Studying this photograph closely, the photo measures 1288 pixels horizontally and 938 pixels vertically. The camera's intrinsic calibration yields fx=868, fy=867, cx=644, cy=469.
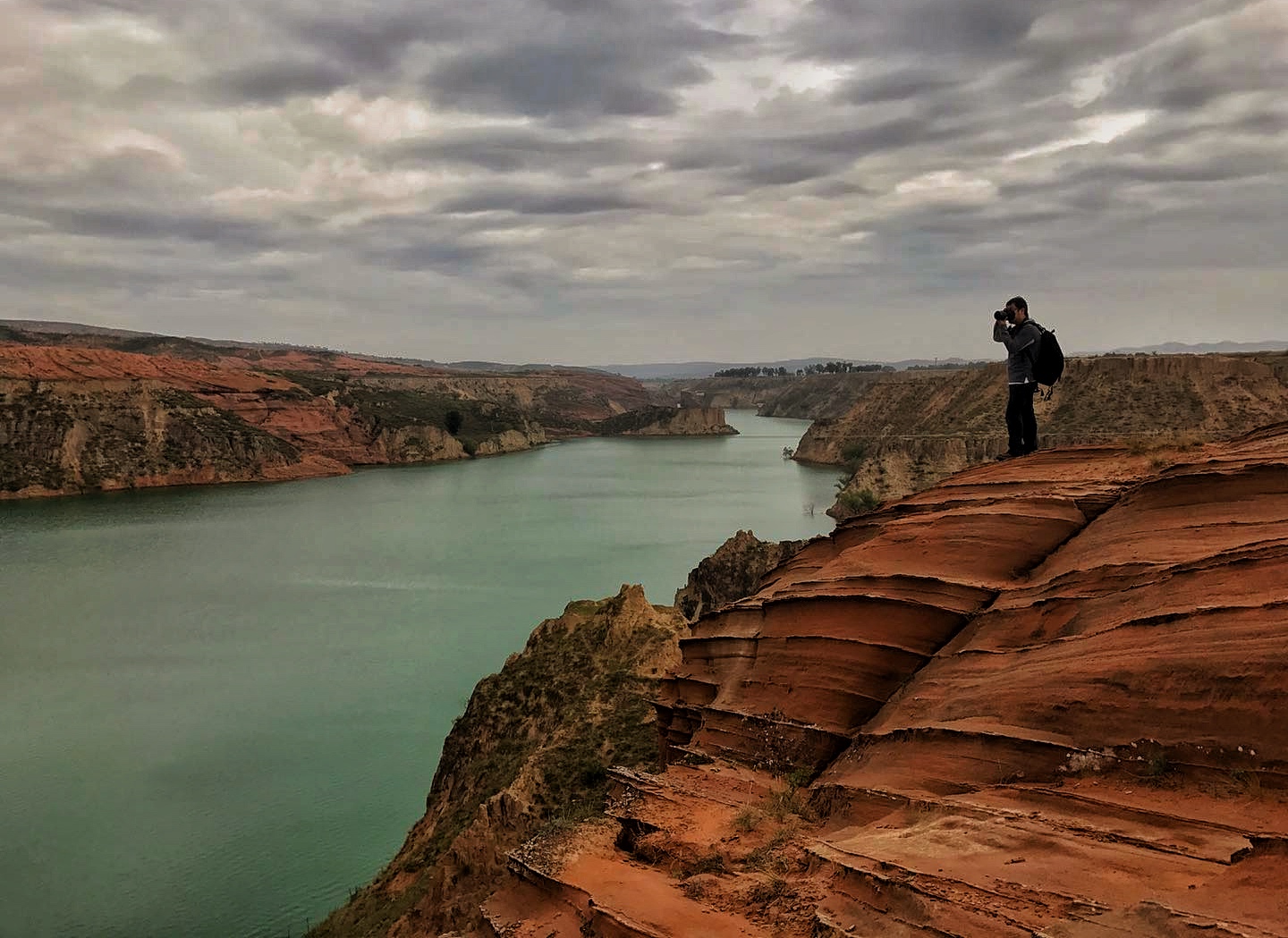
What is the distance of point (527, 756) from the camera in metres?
19.4

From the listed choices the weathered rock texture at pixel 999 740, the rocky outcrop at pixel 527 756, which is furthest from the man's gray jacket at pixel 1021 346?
the rocky outcrop at pixel 527 756

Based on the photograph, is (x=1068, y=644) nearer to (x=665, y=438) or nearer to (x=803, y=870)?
(x=803, y=870)

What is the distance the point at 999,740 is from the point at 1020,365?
7610 millimetres

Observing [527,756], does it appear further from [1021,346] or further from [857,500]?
[857,500]

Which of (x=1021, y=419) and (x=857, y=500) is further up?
(x=1021, y=419)

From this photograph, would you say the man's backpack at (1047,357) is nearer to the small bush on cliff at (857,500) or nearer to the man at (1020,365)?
the man at (1020,365)

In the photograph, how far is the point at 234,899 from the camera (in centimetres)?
2072

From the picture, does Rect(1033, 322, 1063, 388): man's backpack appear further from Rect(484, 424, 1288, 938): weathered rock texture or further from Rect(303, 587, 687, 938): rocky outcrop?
Rect(303, 587, 687, 938): rocky outcrop

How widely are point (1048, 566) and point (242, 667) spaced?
36.7m

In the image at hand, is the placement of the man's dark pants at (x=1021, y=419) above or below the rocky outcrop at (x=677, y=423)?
above

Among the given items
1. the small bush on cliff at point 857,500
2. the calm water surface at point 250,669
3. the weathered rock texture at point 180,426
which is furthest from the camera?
the weathered rock texture at point 180,426

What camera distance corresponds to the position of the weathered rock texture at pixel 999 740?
575 centimetres

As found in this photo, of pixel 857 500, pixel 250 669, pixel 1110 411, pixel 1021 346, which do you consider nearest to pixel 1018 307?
pixel 1021 346

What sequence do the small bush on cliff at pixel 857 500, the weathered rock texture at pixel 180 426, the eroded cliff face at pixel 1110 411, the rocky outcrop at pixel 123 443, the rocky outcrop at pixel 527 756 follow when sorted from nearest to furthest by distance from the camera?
1. the rocky outcrop at pixel 527 756
2. the small bush on cliff at pixel 857 500
3. the eroded cliff face at pixel 1110 411
4. the rocky outcrop at pixel 123 443
5. the weathered rock texture at pixel 180 426
